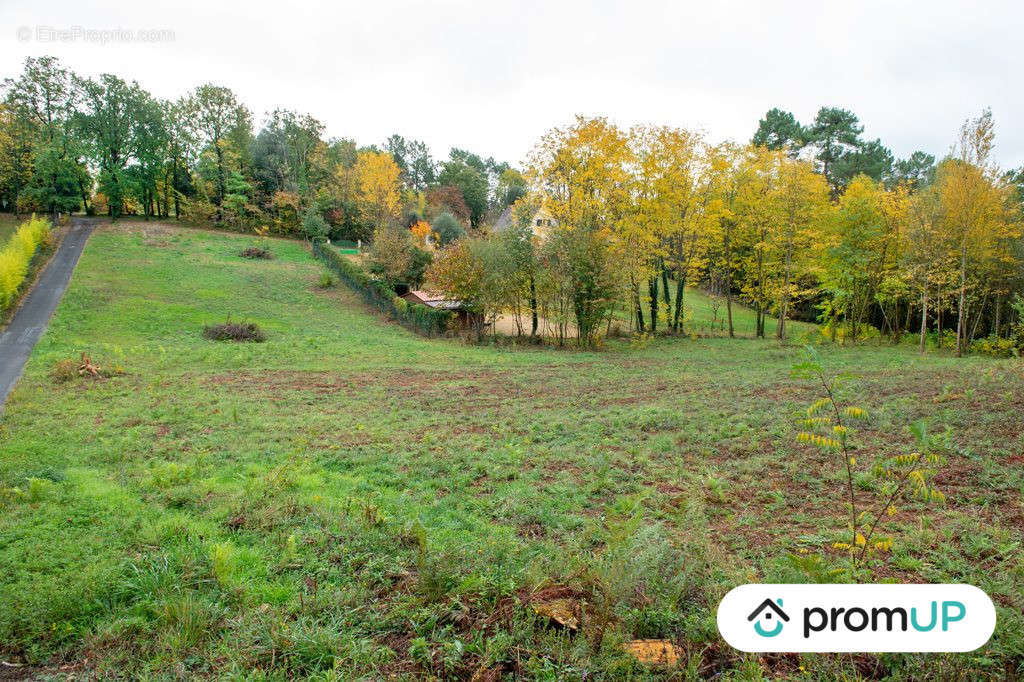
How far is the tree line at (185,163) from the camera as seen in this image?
139 ft

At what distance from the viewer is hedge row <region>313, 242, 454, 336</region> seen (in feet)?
85.3

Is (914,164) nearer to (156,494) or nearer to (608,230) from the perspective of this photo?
(608,230)

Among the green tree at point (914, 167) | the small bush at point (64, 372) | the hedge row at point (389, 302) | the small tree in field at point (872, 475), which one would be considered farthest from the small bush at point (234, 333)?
the green tree at point (914, 167)

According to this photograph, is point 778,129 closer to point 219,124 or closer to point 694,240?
point 694,240

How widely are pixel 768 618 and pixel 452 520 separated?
3.76 meters

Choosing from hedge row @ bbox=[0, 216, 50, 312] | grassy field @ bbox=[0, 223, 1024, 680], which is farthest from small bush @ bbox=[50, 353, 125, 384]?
hedge row @ bbox=[0, 216, 50, 312]

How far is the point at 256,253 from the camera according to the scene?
1588 inches

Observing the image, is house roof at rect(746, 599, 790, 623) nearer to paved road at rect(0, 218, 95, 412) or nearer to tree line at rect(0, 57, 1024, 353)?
paved road at rect(0, 218, 95, 412)

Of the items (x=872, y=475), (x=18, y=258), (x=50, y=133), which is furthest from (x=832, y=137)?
(x=50, y=133)

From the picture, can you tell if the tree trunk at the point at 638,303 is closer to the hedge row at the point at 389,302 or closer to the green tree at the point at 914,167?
the hedge row at the point at 389,302

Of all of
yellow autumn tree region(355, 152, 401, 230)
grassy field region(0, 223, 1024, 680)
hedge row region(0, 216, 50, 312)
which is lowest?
grassy field region(0, 223, 1024, 680)

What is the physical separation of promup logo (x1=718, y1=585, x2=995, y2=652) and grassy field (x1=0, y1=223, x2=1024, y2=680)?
0.20 m

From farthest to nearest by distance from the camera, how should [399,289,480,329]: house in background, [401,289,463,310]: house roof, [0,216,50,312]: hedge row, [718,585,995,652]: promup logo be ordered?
[401,289,463,310]: house roof, [399,289,480,329]: house in background, [0,216,50,312]: hedge row, [718,585,995,652]: promup logo

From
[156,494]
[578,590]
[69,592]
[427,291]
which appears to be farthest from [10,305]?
[578,590]
